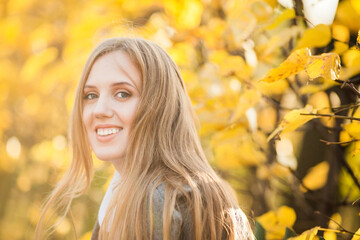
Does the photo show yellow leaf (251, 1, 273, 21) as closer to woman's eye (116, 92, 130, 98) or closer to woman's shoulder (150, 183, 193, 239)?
woman's eye (116, 92, 130, 98)

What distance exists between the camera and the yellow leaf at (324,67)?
2.74 feet

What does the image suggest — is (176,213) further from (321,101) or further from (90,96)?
(321,101)

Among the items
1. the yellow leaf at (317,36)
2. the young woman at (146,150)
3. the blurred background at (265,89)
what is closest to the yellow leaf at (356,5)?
the blurred background at (265,89)

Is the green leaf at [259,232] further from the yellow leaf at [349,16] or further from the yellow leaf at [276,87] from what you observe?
the yellow leaf at [349,16]

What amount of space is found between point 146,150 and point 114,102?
0.55ft

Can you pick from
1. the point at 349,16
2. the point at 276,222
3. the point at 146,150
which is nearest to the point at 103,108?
the point at 146,150

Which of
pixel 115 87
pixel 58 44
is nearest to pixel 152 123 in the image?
pixel 115 87

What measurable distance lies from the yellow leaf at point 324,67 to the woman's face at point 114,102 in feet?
1.74

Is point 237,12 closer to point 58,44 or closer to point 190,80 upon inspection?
point 190,80

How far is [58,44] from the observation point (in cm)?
302

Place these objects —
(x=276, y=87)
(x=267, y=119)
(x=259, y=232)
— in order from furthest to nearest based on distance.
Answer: (x=267, y=119), (x=276, y=87), (x=259, y=232)

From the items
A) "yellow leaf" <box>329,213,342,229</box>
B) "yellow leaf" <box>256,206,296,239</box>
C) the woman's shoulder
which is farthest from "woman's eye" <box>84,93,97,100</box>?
"yellow leaf" <box>329,213,342,229</box>

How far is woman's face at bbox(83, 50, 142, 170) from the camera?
3.99ft

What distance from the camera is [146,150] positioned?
3.85 ft
